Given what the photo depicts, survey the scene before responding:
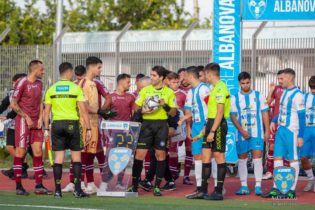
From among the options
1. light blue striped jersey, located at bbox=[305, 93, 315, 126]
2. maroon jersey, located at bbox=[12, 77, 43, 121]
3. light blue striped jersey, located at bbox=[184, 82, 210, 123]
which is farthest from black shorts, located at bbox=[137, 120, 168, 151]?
light blue striped jersey, located at bbox=[305, 93, 315, 126]

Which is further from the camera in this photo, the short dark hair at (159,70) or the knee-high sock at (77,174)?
the short dark hair at (159,70)

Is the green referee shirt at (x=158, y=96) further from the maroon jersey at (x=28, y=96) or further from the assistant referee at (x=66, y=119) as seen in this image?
the maroon jersey at (x=28, y=96)

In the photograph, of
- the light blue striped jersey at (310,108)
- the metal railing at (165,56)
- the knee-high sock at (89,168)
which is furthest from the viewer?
the metal railing at (165,56)

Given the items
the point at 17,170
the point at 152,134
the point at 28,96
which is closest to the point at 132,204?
the point at 152,134

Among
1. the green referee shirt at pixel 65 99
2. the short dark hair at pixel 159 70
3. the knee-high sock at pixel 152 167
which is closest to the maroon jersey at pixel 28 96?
the green referee shirt at pixel 65 99

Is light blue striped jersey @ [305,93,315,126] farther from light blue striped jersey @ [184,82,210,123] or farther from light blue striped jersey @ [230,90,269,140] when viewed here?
light blue striped jersey @ [184,82,210,123]

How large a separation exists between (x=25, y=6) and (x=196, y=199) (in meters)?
31.7

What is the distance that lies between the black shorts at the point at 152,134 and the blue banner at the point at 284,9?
4.64 m

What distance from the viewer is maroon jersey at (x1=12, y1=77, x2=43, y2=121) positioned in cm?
1608

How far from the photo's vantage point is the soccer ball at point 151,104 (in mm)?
15867

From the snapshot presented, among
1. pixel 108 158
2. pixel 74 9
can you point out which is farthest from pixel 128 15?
pixel 108 158

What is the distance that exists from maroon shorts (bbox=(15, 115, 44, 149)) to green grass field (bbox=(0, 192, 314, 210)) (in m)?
0.93

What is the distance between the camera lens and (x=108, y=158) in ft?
52.9

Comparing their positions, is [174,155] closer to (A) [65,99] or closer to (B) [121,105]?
(B) [121,105]
